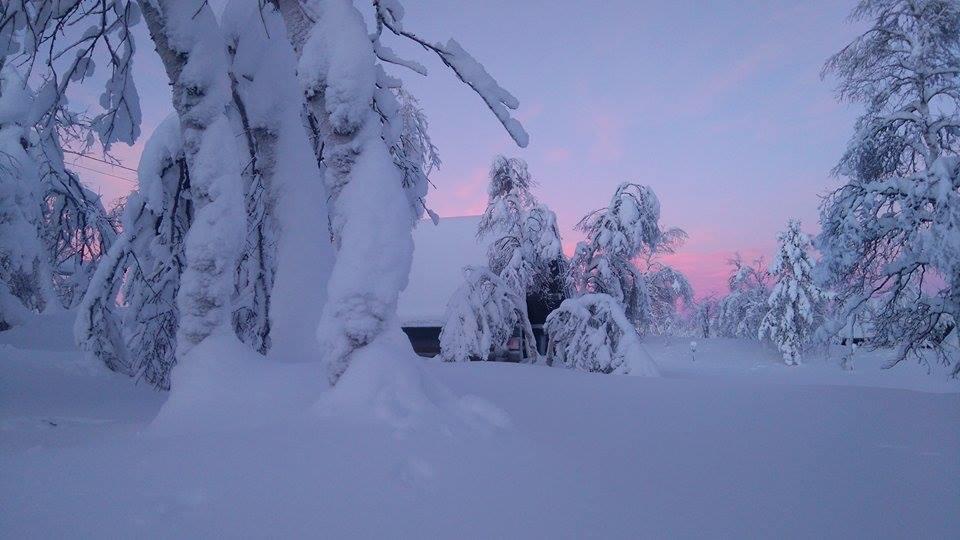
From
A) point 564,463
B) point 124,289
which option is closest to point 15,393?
point 124,289

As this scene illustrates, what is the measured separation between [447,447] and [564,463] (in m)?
0.59

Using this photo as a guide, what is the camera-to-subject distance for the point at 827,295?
2650cm

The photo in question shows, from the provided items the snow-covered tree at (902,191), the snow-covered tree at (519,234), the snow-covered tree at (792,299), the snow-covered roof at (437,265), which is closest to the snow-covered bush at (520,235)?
the snow-covered tree at (519,234)

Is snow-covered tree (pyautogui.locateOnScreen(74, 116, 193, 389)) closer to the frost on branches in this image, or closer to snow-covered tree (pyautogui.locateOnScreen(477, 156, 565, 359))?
the frost on branches

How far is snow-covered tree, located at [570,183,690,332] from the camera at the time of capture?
1631cm

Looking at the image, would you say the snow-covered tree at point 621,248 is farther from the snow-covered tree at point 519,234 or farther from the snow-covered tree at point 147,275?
the snow-covered tree at point 147,275

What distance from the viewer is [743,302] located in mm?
37094

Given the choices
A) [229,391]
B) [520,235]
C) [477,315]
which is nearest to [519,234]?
[520,235]

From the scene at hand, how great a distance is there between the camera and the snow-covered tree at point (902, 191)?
23.5 feet

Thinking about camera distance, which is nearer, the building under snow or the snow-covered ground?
the snow-covered ground

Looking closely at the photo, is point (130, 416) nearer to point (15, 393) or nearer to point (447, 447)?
point (15, 393)

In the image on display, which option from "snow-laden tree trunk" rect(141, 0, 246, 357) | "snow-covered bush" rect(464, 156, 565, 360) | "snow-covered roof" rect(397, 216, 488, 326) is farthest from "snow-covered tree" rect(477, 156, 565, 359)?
"snow-laden tree trunk" rect(141, 0, 246, 357)

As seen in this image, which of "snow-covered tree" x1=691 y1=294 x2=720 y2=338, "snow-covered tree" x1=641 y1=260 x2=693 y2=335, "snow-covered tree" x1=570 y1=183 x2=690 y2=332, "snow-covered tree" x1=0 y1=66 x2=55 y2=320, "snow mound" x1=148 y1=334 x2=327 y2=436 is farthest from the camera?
"snow-covered tree" x1=691 y1=294 x2=720 y2=338

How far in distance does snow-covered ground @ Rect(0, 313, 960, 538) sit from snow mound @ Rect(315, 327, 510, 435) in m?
0.02
